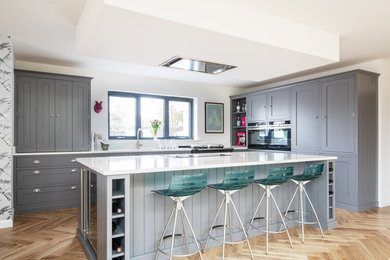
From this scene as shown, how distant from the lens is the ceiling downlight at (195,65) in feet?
10.9

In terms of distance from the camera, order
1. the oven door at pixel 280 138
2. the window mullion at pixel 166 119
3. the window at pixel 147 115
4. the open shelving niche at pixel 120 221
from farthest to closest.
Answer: the window mullion at pixel 166 119 → the window at pixel 147 115 → the oven door at pixel 280 138 → the open shelving niche at pixel 120 221

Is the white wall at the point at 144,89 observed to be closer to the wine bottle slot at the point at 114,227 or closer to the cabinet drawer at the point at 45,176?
the cabinet drawer at the point at 45,176

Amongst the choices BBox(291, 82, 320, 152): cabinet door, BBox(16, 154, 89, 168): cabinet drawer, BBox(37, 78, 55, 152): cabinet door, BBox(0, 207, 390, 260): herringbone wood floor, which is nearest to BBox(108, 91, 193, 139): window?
BBox(16, 154, 89, 168): cabinet drawer

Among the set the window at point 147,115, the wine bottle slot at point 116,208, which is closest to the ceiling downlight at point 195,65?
the wine bottle slot at point 116,208

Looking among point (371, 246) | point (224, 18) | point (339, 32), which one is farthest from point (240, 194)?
point (339, 32)

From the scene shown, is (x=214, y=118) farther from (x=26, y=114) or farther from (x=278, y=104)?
(x=26, y=114)

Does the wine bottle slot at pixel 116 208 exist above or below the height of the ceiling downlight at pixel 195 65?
below

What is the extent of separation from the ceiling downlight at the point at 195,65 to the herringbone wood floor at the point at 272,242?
215 centimetres

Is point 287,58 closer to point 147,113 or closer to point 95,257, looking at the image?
point 95,257

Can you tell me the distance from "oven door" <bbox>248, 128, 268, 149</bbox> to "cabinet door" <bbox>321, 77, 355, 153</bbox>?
1376mm

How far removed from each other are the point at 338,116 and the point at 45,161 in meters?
4.85

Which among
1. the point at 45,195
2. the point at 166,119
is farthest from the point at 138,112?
the point at 45,195

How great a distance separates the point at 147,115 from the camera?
19.6 ft

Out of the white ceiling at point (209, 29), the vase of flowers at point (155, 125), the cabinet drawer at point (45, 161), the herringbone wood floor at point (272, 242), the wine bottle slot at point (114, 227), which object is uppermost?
the white ceiling at point (209, 29)
